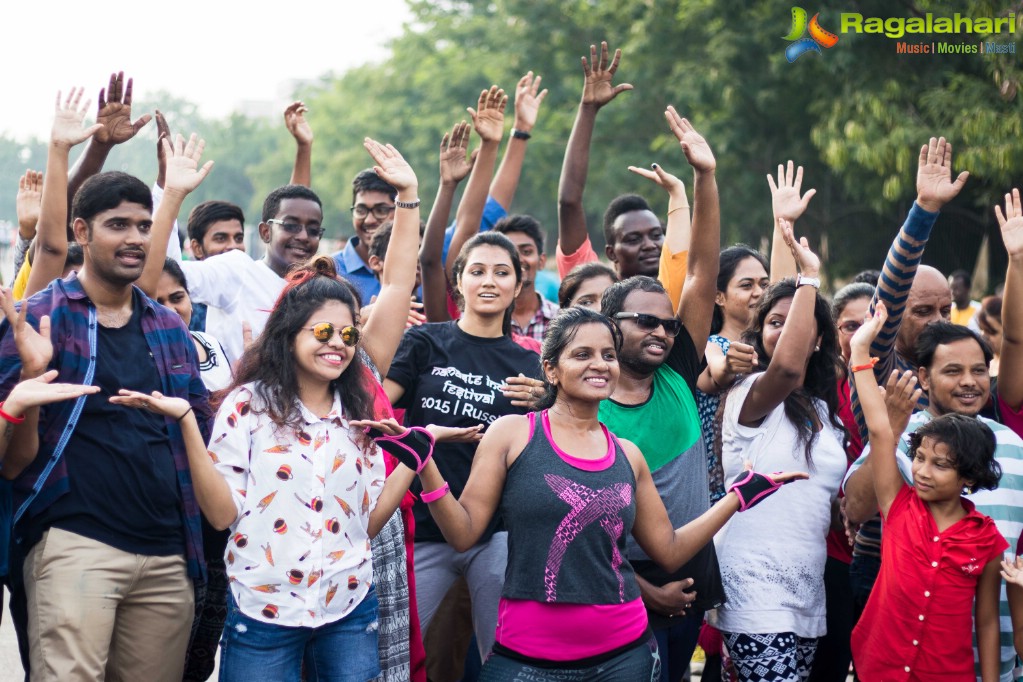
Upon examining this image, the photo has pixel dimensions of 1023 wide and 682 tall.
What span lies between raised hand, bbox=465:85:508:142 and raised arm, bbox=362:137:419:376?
179cm

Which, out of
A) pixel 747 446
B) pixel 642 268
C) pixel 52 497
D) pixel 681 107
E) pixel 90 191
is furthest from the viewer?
pixel 681 107

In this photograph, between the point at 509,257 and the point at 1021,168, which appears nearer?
the point at 509,257

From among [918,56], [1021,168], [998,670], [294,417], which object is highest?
[918,56]

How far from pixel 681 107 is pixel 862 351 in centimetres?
1825

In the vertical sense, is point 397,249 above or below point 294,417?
above

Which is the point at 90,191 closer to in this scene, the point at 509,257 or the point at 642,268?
the point at 509,257

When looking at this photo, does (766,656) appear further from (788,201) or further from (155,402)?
(155,402)

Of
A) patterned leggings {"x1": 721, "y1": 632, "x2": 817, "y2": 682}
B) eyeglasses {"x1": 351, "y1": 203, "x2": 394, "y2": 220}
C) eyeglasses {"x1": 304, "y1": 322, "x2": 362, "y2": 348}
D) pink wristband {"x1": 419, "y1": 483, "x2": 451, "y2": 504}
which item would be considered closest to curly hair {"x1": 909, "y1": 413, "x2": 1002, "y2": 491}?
patterned leggings {"x1": 721, "y1": 632, "x2": 817, "y2": 682}

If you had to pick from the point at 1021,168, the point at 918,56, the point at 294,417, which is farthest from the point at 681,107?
the point at 294,417

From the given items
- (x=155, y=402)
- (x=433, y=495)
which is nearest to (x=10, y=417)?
(x=155, y=402)

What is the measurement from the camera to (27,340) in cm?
381

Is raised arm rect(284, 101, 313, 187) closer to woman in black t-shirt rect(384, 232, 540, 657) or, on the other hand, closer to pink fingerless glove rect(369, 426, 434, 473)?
woman in black t-shirt rect(384, 232, 540, 657)

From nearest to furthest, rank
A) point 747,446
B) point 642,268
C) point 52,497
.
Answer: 1. point 52,497
2. point 747,446
3. point 642,268

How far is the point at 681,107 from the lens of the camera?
72.6ft
